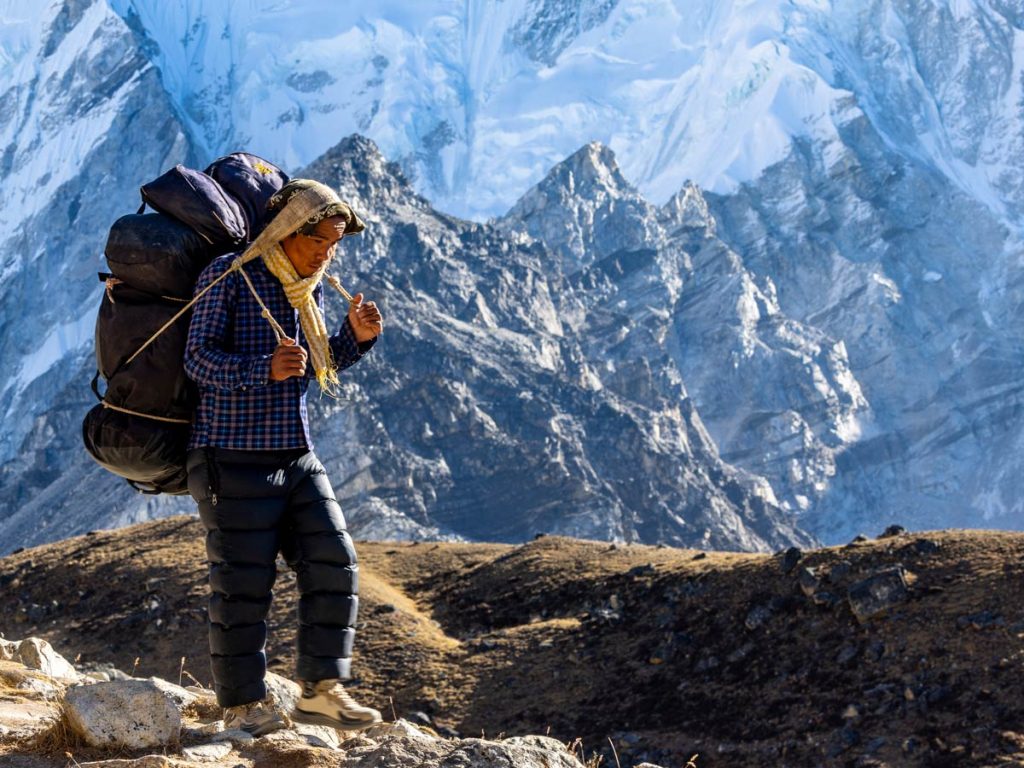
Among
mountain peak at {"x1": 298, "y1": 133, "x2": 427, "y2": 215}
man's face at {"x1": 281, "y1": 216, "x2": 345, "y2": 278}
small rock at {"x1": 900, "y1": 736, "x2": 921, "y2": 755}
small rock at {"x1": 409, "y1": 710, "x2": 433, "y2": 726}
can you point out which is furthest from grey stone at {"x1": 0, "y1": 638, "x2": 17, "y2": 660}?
mountain peak at {"x1": 298, "y1": 133, "x2": 427, "y2": 215}

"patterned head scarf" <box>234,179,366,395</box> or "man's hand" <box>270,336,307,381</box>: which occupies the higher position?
"patterned head scarf" <box>234,179,366,395</box>

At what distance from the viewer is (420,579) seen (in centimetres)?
2583

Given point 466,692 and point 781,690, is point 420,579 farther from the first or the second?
point 781,690

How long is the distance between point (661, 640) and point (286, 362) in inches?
515

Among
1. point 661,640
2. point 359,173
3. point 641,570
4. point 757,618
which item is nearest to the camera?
point 757,618

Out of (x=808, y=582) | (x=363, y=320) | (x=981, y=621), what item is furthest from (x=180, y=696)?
(x=808, y=582)

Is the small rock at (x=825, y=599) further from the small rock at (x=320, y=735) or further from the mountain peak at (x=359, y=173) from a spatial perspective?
the mountain peak at (x=359, y=173)

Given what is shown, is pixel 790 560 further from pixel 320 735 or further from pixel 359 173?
pixel 359 173

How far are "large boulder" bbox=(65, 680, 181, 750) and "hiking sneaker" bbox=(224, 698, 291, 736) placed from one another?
353 millimetres

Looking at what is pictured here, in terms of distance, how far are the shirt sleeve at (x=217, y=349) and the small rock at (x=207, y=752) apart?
1.56m

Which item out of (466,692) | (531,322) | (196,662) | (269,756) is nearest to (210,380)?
(269,756)

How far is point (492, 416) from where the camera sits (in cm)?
15750

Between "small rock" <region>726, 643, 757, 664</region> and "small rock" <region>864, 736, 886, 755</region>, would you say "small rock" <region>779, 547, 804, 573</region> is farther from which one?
"small rock" <region>864, 736, 886, 755</region>

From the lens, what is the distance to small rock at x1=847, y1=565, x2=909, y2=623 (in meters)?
17.8
